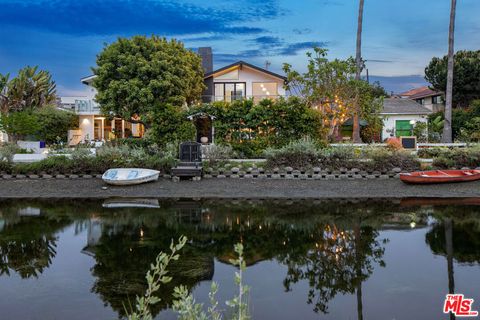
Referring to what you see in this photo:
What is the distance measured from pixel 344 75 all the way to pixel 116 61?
1534 centimetres

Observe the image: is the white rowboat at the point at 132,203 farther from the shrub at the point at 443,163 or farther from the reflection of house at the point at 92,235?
the shrub at the point at 443,163

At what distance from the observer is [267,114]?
886 inches

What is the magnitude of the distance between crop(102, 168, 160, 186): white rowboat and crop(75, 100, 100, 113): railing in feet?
73.7

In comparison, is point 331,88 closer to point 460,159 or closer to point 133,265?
point 460,159

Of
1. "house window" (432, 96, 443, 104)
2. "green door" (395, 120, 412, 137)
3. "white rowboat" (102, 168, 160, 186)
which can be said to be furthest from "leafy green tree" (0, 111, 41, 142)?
"house window" (432, 96, 443, 104)

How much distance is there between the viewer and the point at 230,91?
115 feet

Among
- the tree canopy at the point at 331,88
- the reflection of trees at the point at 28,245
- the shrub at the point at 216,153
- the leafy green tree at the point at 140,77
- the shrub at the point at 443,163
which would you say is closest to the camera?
the reflection of trees at the point at 28,245

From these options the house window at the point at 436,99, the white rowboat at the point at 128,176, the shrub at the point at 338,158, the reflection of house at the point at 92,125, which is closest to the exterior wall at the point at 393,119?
the house window at the point at 436,99

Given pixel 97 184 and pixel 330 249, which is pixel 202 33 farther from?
pixel 330 249

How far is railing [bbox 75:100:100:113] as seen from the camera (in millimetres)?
38219

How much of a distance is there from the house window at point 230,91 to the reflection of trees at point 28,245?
2401cm

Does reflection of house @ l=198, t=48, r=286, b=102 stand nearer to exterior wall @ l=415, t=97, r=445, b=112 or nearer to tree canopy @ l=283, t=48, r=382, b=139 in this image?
tree canopy @ l=283, t=48, r=382, b=139

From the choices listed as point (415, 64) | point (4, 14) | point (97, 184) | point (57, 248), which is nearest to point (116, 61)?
point (97, 184)

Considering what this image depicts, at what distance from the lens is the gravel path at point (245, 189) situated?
1595 centimetres
